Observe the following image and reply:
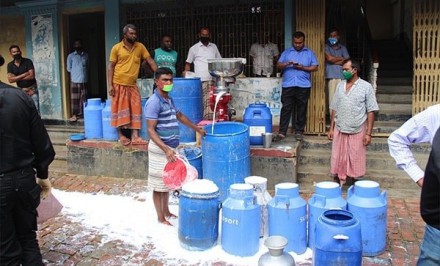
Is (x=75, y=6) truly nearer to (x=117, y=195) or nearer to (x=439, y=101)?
(x=117, y=195)

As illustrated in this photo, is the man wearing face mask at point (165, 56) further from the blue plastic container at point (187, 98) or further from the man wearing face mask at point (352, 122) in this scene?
the man wearing face mask at point (352, 122)

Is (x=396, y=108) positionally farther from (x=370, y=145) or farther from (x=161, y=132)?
(x=161, y=132)

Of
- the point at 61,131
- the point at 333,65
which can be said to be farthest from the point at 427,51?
the point at 61,131

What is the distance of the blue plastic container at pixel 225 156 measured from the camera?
5199 mm

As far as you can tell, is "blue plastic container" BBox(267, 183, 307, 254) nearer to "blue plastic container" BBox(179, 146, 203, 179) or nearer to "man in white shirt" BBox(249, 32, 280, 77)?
"blue plastic container" BBox(179, 146, 203, 179)

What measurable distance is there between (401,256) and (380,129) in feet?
11.8

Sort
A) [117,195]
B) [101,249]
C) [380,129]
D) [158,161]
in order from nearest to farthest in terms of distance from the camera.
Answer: [101,249] → [158,161] → [117,195] → [380,129]

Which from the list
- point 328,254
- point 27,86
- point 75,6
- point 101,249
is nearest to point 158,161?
point 101,249

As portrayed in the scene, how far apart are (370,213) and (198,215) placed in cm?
158

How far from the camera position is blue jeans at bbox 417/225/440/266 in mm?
2209

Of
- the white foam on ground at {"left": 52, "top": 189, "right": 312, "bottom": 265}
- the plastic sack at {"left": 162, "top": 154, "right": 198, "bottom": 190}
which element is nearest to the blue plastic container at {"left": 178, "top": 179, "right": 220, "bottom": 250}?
the white foam on ground at {"left": 52, "top": 189, "right": 312, "bottom": 265}

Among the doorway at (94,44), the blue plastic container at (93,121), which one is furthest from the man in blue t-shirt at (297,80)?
the doorway at (94,44)

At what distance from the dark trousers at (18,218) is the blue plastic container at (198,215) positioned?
1.33 meters

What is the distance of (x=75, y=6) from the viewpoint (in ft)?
31.1
